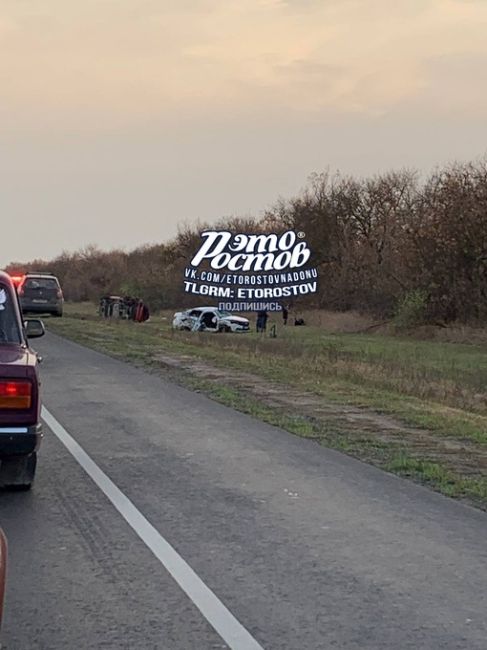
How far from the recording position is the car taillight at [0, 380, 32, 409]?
759 centimetres

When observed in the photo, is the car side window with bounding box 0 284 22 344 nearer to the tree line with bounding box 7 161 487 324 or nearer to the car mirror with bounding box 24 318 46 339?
the car mirror with bounding box 24 318 46 339

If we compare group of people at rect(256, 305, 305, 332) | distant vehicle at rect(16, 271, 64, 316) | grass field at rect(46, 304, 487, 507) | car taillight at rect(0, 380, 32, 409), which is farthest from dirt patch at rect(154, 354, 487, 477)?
distant vehicle at rect(16, 271, 64, 316)

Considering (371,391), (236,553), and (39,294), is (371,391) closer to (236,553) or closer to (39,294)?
(236,553)

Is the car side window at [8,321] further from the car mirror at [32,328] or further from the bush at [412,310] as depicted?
the bush at [412,310]

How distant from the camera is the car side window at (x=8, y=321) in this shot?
28.1 ft

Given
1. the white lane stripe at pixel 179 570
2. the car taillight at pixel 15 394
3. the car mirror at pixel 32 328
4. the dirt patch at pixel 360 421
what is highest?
the car mirror at pixel 32 328

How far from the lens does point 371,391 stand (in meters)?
18.3

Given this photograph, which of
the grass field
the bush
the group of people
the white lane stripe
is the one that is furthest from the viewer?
the bush

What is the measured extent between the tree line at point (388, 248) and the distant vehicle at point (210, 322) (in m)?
4.46

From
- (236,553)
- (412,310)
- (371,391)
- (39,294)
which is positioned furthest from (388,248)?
(236,553)

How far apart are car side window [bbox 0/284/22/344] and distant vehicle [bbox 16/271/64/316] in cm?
2912

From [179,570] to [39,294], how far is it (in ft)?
115

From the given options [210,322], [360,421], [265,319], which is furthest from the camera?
[210,322]

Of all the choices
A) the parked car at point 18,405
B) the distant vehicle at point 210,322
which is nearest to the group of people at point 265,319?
the distant vehicle at point 210,322
